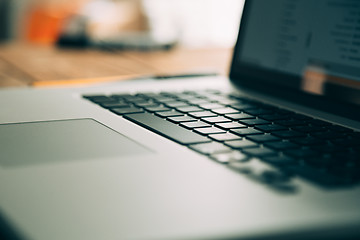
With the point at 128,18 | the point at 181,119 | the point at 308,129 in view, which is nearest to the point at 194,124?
the point at 181,119

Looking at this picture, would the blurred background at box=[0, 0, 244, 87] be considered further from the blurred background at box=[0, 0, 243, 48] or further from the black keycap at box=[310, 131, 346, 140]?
the black keycap at box=[310, 131, 346, 140]

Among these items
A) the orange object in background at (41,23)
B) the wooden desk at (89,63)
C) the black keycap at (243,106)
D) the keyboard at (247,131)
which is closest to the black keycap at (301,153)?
the keyboard at (247,131)

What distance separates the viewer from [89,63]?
1278 mm

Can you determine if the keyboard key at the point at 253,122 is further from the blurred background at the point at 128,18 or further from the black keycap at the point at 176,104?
the blurred background at the point at 128,18

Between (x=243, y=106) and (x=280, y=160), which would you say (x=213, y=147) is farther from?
(x=243, y=106)

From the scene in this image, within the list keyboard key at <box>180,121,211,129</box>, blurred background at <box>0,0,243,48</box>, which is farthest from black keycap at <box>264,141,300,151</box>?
blurred background at <box>0,0,243,48</box>

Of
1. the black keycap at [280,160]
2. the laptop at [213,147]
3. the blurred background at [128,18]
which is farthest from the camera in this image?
the blurred background at [128,18]

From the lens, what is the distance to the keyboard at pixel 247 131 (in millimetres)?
437

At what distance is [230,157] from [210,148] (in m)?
0.04

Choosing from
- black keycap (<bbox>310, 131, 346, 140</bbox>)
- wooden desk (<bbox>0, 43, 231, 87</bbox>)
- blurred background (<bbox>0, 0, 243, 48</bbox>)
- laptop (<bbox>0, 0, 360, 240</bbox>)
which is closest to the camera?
laptop (<bbox>0, 0, 360, 240</bbox>)

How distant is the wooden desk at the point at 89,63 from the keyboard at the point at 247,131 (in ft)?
0.92

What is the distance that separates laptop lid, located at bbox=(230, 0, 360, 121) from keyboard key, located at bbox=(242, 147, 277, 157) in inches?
9.7

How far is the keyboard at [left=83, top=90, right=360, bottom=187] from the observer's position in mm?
437

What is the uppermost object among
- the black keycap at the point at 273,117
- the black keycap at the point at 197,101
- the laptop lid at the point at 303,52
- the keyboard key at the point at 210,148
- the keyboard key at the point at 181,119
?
the laptop lid at the point at 303,52
